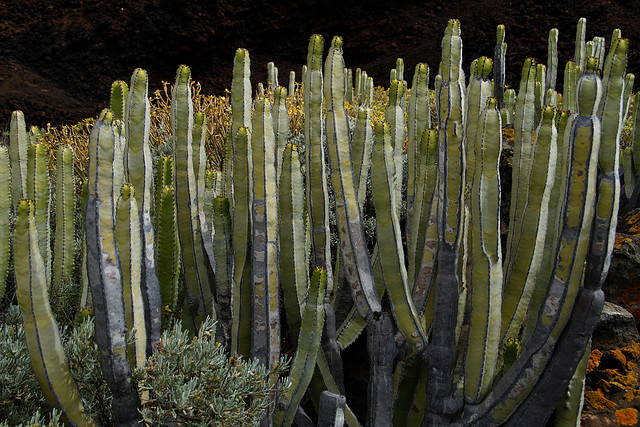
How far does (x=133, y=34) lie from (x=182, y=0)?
136cm

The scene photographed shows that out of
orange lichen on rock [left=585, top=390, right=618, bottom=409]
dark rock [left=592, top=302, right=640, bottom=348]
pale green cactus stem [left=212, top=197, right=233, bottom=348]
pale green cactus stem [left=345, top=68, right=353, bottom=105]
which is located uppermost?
pale green cactus stem [left=345, top=68, right=353, bottom=105]

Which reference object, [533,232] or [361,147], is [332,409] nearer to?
[533,232]

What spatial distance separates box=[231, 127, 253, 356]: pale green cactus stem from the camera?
1.62 metres

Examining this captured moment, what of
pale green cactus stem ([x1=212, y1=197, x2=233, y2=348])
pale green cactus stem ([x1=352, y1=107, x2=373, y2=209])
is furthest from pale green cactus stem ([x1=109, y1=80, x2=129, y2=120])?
pale green cactus stem ([x1=352, y1=107, x2=373, y2=209])

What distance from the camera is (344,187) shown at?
5.78 feet

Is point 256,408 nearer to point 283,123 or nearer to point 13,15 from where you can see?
point 283,123

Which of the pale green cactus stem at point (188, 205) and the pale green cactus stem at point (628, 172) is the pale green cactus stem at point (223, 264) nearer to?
the pale green cactus stem at point (188, 205)

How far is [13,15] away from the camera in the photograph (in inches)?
424

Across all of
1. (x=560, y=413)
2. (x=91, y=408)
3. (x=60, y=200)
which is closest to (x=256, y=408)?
(x=91, y=408)

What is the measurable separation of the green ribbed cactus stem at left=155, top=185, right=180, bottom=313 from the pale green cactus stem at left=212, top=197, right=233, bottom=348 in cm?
16

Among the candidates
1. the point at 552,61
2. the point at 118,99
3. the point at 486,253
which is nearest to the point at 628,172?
the point at 552,61

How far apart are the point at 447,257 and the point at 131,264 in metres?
1.03

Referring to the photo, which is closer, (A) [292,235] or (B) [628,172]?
(A) [292,235]

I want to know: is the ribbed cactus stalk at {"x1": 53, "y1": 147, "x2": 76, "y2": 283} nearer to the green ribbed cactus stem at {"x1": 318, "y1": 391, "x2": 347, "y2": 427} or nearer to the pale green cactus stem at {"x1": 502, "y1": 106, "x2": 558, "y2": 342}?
the green ribbed cactus stem at {"x1": 318, "y1": 391, "x2": 347, "y2": 427}
